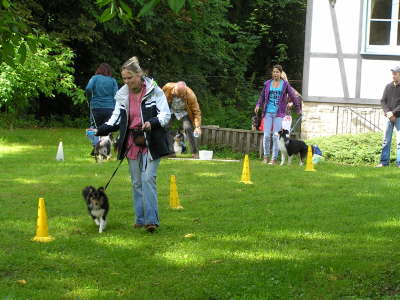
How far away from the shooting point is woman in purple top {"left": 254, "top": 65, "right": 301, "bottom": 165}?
14477 mm

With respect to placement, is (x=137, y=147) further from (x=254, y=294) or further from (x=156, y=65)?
(x=156, y=65)

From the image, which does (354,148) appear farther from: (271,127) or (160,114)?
(160,114)

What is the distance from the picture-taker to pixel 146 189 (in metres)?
8.05

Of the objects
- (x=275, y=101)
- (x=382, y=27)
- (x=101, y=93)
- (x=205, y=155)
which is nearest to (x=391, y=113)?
(x=275, y=101)

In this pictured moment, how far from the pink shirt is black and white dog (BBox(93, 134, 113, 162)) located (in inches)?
257

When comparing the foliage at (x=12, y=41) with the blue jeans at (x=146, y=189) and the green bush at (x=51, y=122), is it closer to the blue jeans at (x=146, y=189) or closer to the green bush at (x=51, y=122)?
the blue jeans at (x=146, y=189)

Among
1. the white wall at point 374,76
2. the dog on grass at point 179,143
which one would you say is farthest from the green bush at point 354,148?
the dog on grass at point 179,143

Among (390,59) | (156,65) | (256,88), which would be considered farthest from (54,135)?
(256,88)

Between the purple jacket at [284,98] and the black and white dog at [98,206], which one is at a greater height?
the purple jacket at [284,98]

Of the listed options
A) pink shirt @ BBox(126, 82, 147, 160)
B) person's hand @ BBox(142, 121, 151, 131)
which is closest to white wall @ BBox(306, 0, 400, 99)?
pink shirt @ BBox(126, 82, 147, 160)

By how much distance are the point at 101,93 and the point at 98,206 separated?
20.1 feet

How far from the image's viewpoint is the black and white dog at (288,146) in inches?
583

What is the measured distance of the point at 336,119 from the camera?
18.7m

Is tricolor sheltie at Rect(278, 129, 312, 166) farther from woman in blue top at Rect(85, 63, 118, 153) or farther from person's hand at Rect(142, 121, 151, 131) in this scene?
person's hand at Rect(142, 121, 151, 131)
